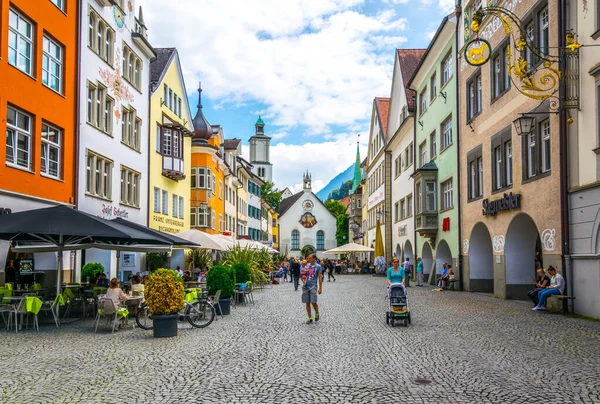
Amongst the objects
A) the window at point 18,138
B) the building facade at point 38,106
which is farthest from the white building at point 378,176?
the window at point 18,138

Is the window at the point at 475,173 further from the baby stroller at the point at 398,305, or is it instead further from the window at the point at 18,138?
the window at the point at 18,138

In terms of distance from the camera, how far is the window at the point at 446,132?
31578 millimetres

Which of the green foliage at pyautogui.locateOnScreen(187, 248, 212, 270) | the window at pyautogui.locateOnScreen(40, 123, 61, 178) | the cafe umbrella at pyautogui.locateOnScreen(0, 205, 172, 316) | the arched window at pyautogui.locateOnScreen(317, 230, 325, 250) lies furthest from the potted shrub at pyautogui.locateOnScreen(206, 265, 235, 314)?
the arched window at pyautogui.locateOnScreen(317, 230, 325, 250)

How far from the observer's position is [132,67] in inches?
1203

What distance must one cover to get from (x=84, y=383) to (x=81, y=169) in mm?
16524

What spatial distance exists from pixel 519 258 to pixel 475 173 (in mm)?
5579

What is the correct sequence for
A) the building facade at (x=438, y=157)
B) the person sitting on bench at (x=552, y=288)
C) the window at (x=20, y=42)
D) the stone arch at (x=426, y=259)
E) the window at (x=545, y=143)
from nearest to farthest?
the person sitting on bench at (x=552, y=288)
the window at (x=20, y=42)
the window at (x=545, y=143)
the building facade at (x=438, y=157)
the stone arch at (x=426, y=259)

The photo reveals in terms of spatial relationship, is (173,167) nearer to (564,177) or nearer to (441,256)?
(441,256)

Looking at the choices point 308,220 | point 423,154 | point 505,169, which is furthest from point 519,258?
point 308,220

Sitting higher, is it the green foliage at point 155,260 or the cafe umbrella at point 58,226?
the cafe umbrella at point 58,226

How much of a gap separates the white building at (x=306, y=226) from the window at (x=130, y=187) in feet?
243

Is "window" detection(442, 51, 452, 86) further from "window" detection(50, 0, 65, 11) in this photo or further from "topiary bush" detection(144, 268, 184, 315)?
"topiary bush" detection(144, 268, 184, 315)

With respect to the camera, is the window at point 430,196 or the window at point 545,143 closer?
the window at point 545,143

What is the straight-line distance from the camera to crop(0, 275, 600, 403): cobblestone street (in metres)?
7.61
